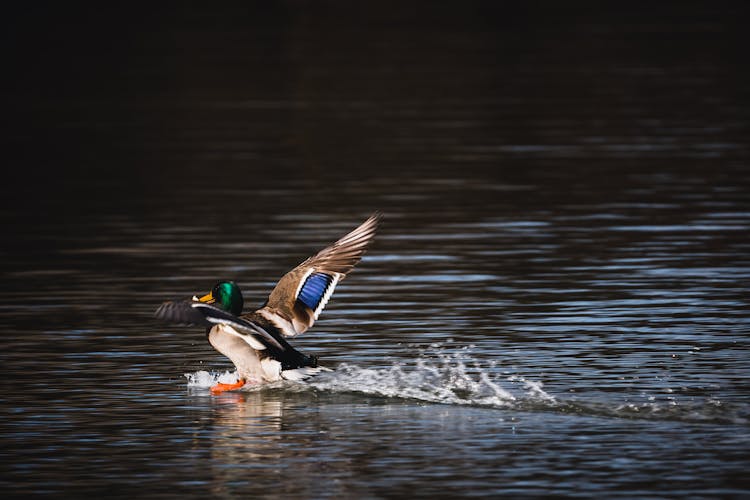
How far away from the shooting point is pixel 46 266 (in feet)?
63.6

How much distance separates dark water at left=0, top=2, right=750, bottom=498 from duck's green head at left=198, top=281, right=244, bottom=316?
1.81 feet

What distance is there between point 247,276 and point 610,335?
445 centimetres

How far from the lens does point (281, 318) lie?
1378cm

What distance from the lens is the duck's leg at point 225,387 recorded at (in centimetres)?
1349

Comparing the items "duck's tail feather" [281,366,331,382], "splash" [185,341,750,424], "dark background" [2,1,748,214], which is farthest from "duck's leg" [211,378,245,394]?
"dark background" [2,1,748,214]

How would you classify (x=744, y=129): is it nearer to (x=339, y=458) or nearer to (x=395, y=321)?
(x=395, y=321)

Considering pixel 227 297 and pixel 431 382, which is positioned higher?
pixel 227 297

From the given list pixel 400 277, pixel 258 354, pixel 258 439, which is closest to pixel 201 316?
pixel 258 439

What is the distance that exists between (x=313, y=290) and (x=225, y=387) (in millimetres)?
959

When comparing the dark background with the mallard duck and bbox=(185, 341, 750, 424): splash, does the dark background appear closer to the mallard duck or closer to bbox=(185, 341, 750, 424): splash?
the mallard duck

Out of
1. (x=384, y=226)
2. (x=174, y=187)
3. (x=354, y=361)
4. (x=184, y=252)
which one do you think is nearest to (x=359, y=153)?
(x=174, y=187)

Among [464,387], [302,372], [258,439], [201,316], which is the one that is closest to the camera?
[258,439]

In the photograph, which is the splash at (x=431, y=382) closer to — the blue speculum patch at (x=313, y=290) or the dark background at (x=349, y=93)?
the blue speculum patch at (x=313, y=290)

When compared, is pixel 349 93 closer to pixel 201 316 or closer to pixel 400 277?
pixel 400 277
